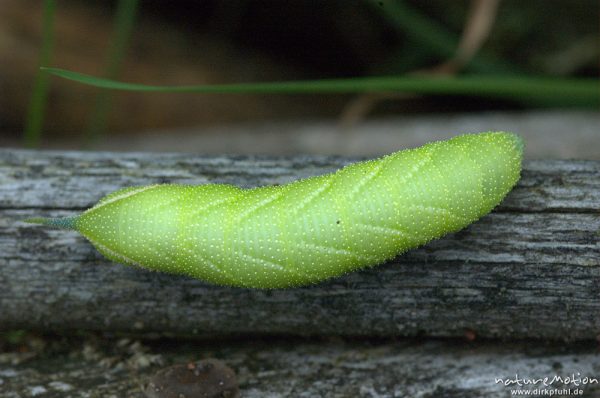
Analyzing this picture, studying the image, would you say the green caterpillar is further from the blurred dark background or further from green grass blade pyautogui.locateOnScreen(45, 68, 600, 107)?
the blurred dark background

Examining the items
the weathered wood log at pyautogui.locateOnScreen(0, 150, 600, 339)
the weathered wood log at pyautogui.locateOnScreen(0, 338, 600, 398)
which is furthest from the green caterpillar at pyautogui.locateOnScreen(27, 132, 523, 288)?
the weathered wood log at pyautogui.locateOnScreen(0, 338, 600, 398)

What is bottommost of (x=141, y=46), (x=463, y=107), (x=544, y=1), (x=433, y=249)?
(x=433, y=249)

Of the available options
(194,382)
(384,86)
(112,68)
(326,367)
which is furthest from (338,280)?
(112,68)

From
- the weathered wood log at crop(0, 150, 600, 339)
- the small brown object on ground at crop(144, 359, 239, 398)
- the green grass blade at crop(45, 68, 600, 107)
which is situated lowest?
the small brown object on ground at crop(144, 359, 239, 398)

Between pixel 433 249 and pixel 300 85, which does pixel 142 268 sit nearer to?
pixel 300 85

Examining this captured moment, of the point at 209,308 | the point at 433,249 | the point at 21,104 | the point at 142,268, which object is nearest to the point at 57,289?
the point at 142,268

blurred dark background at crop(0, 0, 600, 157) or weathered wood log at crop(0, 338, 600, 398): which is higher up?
blurred dark background at crop(0, 0, 600, 157)

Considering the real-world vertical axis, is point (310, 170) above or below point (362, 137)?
below

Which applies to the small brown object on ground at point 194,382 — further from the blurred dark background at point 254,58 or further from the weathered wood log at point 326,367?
the blurred dark background at point 254,58

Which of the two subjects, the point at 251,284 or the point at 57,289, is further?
the point at 57,289
